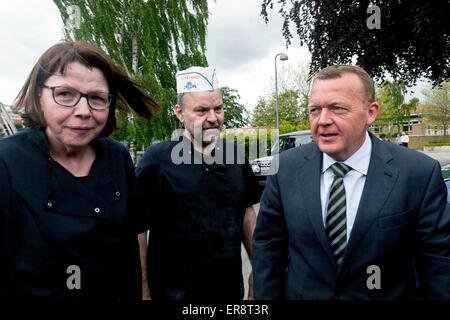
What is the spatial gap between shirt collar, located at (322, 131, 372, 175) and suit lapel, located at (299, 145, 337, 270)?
0.06m

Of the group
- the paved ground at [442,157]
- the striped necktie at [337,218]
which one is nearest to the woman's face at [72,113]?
the striped necktie at [337,218]

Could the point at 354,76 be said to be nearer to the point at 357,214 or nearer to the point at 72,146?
the point at 357,214

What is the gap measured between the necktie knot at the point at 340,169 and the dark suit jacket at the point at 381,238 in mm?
87

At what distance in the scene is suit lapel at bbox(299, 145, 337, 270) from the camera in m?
1.44

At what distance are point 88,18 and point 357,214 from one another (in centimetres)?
1109

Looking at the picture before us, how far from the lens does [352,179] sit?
5.07ft

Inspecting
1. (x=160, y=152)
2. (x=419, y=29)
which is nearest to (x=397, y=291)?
(x=160, y=152)

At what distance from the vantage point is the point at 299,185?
161 centimetres

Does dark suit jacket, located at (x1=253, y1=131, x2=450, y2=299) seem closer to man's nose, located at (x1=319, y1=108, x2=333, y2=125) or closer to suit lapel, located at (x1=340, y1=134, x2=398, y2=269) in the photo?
suit lapel, located at (x1=340, y1=134, x2=398, y2=269)

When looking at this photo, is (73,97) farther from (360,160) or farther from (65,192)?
(360,160)

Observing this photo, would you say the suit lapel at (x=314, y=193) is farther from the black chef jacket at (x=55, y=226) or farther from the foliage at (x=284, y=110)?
the foliage at (x=284, y=110)

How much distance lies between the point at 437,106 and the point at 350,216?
134 ft

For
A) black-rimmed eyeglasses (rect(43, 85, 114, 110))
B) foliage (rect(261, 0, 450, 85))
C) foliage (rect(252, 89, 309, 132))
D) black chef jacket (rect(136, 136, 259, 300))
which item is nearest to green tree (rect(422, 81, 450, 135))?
→ foliage (rect(252, 89, 309, 132))

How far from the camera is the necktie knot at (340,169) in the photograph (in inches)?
61.3
